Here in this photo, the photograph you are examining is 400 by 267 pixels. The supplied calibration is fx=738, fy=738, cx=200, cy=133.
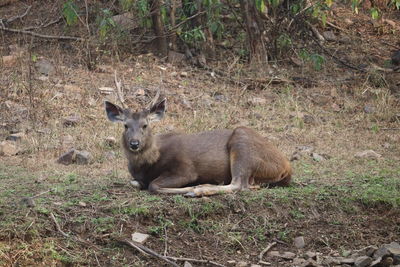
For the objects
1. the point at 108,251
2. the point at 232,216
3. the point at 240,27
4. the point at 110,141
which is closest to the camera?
the point at 108,251

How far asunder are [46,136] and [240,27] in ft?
19.5

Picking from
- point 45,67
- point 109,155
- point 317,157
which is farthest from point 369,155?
point 45,67

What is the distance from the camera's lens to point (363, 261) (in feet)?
21.1

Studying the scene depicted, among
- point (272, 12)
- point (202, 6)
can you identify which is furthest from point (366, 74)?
point (202, 6)

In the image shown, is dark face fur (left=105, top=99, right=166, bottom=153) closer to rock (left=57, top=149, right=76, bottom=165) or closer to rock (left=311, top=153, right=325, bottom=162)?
rock (left=57, top=149, right=76, bottom=165)

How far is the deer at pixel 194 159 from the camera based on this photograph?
25.3 feet

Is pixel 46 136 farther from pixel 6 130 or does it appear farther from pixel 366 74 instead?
pixel 366 74

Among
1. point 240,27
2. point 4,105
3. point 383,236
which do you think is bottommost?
point 383,236

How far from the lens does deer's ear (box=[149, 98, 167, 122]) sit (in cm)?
804

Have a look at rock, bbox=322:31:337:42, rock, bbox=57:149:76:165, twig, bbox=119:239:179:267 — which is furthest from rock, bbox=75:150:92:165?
rock, bbox=322:31:337:42

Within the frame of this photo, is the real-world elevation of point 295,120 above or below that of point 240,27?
below

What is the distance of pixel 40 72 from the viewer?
1305cm

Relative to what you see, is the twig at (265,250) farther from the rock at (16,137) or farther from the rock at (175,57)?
the rock at (175,57)

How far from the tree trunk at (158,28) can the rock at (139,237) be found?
25.3ft
